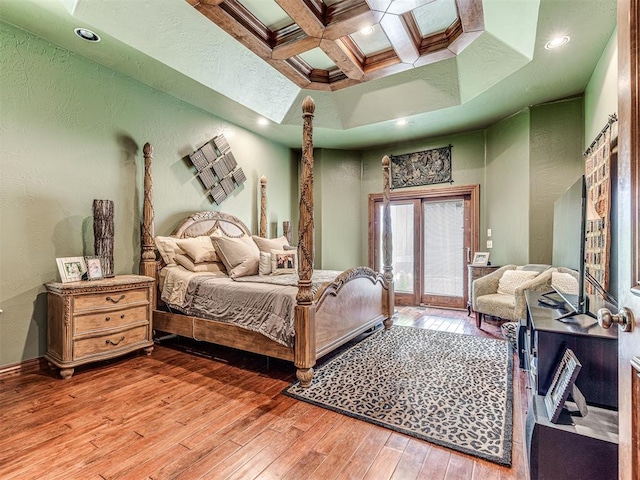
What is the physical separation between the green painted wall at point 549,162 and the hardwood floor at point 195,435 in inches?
88.6

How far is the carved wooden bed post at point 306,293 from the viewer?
2367 millimetres

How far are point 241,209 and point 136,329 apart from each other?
7.49ft

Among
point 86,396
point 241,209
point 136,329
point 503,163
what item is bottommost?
point 86,396

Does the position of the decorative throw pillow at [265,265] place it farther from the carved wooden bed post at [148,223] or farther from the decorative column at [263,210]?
the decorative column at [263,210]

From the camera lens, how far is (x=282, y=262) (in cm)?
359

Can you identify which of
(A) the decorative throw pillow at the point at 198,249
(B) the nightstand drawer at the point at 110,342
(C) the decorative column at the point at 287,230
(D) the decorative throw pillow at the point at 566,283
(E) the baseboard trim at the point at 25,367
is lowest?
(E) the baseboard trim at the point at 25,367

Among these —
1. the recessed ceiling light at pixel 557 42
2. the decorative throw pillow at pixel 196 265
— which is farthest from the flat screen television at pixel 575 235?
the decorative throw pillow at pixel 196 265

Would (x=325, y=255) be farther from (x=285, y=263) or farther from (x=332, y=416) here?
(x=332, y=416)

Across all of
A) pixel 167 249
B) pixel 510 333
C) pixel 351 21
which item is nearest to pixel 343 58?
pixel 351 21

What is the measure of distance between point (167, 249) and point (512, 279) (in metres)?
4.16

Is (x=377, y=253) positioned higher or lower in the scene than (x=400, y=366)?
higher

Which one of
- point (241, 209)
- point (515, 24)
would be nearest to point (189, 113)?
point (241, 209)

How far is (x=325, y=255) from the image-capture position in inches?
222

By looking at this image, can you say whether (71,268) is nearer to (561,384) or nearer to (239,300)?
(239,300)
